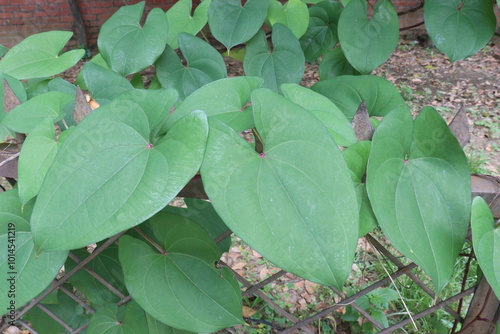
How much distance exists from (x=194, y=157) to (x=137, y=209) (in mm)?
88

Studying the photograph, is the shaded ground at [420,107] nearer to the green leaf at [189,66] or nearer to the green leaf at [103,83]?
the green leaf at [189,66]

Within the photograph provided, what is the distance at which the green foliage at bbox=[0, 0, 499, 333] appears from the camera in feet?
1.44

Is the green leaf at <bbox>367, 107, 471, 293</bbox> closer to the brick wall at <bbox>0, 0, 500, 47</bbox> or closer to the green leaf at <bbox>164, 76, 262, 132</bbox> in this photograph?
the green leaf at <bbox>164, 76, 262, 132</bbox>

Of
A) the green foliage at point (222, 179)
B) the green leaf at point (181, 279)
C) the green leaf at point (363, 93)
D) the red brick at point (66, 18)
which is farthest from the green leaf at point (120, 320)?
the red brick at point (66, 18)

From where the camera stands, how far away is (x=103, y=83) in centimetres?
79

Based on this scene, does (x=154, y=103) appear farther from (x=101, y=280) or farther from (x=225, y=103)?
(x=101, y=280)

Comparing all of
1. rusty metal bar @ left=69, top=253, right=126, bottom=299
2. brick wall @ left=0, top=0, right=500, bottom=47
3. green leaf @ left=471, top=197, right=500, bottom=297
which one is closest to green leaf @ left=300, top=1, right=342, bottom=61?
green leaf @ left=471, top=197, right=500, bottom=297

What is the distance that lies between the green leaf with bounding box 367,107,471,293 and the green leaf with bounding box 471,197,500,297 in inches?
0.6

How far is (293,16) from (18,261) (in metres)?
0.88

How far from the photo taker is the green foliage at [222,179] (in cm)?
44

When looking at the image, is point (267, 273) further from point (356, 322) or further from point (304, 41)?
point (304, 41)

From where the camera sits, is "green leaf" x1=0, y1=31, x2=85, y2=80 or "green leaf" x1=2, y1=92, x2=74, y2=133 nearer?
"green leaf" x1=2, y1=92, x2=74, y2=133

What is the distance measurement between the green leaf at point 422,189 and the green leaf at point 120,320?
22.3 inches

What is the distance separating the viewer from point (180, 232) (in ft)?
2.31
